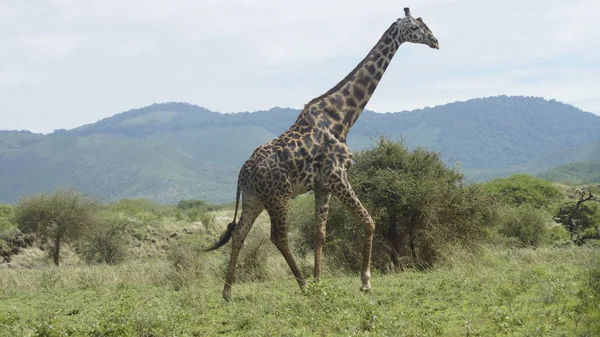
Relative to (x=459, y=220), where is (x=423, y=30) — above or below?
above

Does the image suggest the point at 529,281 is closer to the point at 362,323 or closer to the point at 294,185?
the point at 362,323

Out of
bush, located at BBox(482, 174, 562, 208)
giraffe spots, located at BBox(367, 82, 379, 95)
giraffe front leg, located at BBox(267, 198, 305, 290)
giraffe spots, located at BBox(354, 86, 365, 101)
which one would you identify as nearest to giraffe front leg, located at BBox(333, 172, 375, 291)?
giraffe front leg, located at BBox(267, 198, 305, 290)

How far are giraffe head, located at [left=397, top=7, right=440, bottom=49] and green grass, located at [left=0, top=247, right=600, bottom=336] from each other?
426 cm

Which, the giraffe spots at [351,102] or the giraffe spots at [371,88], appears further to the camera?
the giraffe spots at [371,88]

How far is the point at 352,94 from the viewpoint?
11.2 metres

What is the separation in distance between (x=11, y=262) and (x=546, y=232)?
22651 mm

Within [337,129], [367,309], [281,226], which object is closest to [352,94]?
[337,129]

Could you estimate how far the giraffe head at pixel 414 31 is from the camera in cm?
1149

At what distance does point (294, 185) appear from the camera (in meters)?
10.2

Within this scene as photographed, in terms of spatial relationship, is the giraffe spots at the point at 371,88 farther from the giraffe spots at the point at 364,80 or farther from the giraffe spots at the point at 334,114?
the giraffe spots at the point at 334,114

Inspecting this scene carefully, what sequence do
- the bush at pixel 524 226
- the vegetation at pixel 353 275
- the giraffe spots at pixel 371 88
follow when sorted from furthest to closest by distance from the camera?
the bush at pixel 524 226
the giraffe spots at pixel 371 88
the vegetation at pixel 353 275

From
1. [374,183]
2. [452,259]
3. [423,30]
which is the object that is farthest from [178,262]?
[423,30]

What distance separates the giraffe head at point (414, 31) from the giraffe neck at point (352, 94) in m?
0.11

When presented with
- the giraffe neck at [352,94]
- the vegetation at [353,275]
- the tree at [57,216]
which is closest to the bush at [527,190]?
the vegetation at [353,275]
